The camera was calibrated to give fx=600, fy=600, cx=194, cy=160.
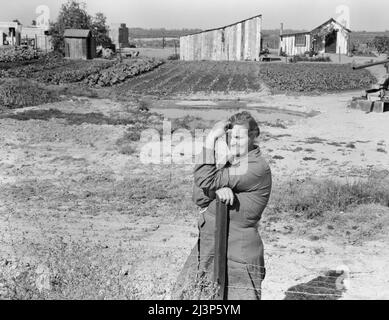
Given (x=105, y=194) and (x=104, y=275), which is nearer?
(x=104, y=275)

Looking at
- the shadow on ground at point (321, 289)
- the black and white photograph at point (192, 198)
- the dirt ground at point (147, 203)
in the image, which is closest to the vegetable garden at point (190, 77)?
the black and white photograph at point (192, 198)

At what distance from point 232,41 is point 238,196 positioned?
42.5 m

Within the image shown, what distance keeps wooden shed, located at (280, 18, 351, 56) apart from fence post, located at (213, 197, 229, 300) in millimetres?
49615

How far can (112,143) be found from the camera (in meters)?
12.5

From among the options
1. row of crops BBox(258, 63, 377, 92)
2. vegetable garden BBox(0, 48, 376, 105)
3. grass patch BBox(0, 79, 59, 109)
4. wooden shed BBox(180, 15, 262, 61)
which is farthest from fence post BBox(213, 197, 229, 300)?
wooden shed BBox(180, 15, 262, 61)

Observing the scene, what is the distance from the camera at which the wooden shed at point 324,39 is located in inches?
2028

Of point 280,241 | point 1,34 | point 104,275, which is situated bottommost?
point 280,241

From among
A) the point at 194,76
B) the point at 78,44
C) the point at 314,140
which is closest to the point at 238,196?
the point at 314,140

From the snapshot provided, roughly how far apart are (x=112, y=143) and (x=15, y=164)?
241cm

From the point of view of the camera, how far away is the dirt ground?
6.05m

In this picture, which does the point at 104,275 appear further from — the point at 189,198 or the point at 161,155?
the point at 161,155

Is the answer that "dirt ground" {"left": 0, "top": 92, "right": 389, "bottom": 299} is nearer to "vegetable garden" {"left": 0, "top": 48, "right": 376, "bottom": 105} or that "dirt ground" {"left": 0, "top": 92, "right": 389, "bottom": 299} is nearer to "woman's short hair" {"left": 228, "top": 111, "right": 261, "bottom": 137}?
"woman's short hair" {"left": 228, "top": 111, "right": 261, "bottom": 137}
